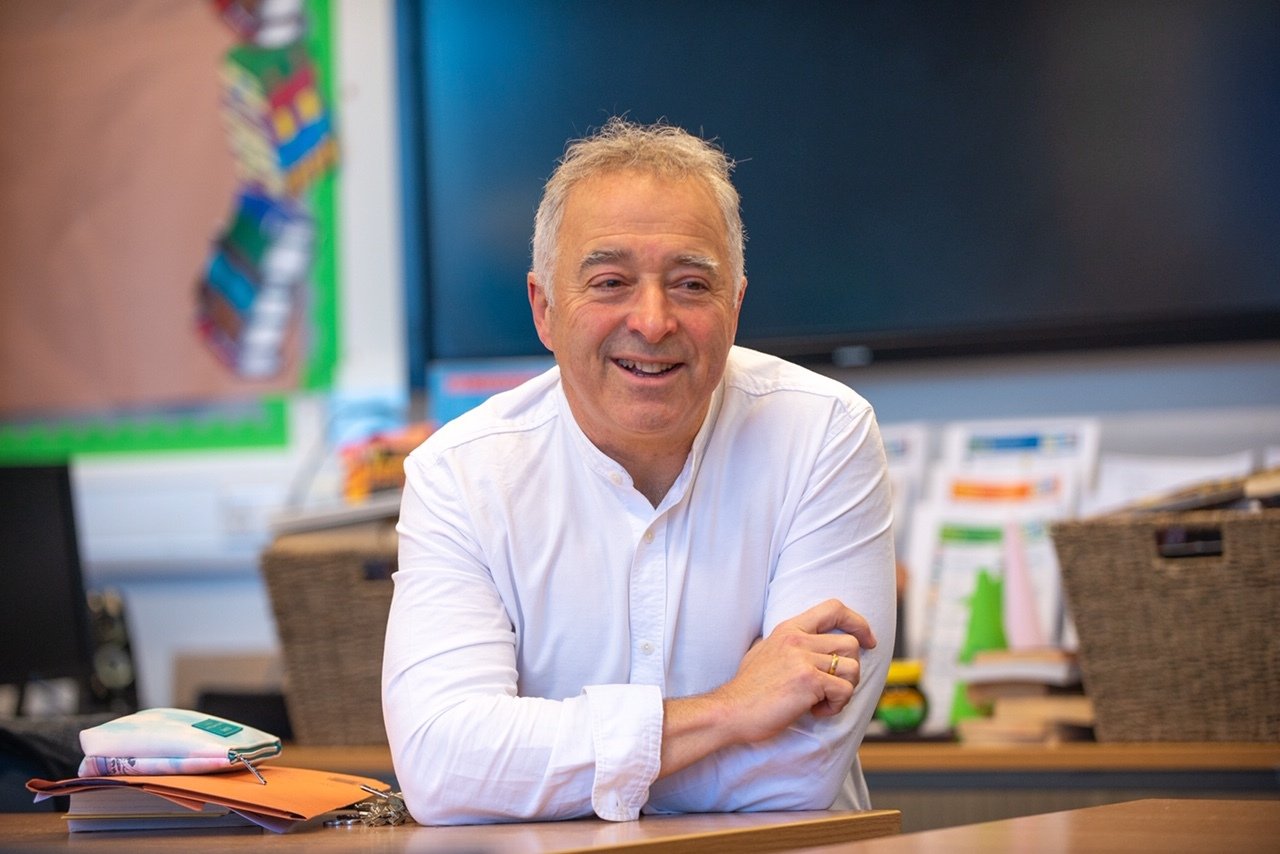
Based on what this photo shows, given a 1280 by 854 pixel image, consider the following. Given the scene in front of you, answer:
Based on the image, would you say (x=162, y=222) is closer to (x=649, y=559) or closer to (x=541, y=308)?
(x=541, y=308)

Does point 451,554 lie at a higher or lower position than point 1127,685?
higher

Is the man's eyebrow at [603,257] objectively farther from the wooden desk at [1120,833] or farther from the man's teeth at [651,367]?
the wooden desk at [1120,833]

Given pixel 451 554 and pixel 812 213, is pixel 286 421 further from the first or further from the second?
pixel 451 554

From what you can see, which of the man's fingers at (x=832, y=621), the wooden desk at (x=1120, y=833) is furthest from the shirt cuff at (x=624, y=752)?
the wooden desk at (x=1120, y=833)

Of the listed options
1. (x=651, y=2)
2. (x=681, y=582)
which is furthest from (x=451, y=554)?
(x=651, y=2)

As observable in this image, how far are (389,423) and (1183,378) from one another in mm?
1605

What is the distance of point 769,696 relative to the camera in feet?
4.81

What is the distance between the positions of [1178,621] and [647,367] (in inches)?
37.9

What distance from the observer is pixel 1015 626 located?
244 cm

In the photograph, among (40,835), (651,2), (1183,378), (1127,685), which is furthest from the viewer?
(651,2)

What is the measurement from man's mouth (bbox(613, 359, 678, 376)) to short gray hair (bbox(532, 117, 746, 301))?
0.44ft

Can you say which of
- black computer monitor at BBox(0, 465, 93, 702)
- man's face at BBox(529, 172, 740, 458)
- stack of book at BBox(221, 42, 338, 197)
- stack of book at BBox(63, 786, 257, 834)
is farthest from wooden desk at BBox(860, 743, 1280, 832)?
stack of book at BBox(221, 42, 338, 197)

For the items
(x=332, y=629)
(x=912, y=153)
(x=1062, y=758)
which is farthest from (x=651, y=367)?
(x=912, y=153)

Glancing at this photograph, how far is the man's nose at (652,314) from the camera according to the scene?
161cm
